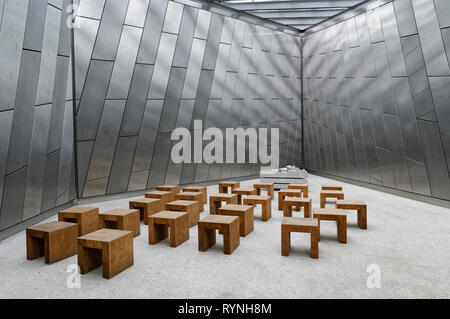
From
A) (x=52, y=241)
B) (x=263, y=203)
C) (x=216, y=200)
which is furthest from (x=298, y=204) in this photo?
(x=52, y=241)

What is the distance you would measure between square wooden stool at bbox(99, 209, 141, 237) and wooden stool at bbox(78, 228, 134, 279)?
120 centimetres

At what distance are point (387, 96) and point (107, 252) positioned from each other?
9407 millimetres

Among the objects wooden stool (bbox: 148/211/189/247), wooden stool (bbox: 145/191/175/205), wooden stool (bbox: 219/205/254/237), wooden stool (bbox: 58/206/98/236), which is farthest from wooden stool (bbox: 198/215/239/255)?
wooden stool (bbox: 145/191/175/205)

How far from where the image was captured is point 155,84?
10508mm

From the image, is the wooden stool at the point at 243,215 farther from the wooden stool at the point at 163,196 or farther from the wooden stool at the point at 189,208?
A: the wooden stool at the point at 163,196

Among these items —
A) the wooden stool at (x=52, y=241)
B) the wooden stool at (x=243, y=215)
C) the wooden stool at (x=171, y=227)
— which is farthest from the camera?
the wooden stool at (x=243, y=215)

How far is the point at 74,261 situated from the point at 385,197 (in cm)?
854

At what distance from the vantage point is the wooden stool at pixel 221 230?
5.15 meters

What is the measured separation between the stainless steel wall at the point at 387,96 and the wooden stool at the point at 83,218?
810 centimetres

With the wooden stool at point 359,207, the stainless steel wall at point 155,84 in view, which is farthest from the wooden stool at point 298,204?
the stainless steel wall at point 155,84

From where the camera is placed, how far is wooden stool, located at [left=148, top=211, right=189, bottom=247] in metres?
5.53

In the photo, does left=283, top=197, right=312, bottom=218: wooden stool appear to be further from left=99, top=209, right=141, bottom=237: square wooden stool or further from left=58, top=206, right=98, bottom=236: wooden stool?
left=58, top=206, right=98, bottom=236: wooden stool

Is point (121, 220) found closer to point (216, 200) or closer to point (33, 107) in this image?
point (216, 200)
